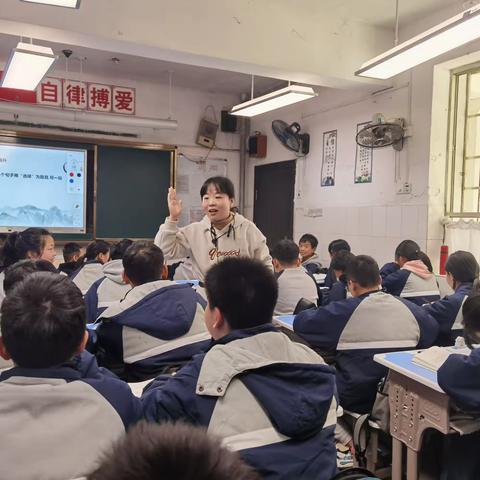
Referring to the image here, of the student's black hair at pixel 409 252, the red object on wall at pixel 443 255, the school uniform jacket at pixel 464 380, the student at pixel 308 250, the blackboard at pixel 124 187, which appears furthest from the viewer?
the blackboard at pixel 124 187

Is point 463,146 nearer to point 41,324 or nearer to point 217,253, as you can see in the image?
point 217,253

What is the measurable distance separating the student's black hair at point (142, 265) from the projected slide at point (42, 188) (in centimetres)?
441

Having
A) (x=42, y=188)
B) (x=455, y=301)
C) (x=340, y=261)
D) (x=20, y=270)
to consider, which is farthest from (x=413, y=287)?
(x=42, y=188)

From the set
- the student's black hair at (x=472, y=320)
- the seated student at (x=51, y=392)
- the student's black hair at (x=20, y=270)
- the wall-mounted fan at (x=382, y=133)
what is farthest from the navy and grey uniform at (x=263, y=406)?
the wall-mounted fan at (x=382, y=133)

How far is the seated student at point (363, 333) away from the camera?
2.23m

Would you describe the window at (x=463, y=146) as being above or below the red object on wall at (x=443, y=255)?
above

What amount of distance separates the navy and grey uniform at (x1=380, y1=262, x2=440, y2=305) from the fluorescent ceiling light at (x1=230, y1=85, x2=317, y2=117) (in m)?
2.00

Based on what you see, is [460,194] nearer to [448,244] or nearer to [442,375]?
[448,244]

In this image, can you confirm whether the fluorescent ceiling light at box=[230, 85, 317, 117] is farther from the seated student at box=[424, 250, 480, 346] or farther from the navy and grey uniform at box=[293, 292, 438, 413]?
the navy and grey uniform at box=[293, 292, 438, 413]

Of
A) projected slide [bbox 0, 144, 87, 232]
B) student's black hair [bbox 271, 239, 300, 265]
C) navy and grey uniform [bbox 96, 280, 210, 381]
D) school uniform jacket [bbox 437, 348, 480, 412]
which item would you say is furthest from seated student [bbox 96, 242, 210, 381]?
projected slide [bbox 0, 144, 87, 232]

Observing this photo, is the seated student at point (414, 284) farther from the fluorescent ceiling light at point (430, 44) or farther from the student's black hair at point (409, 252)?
the fluorescent ceiling light at point (430, 44)

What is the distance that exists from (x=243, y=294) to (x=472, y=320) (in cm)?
110

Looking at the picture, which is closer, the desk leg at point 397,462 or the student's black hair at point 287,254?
the desk leg at point 397,462

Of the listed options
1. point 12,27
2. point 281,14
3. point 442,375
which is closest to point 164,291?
point 442,375
